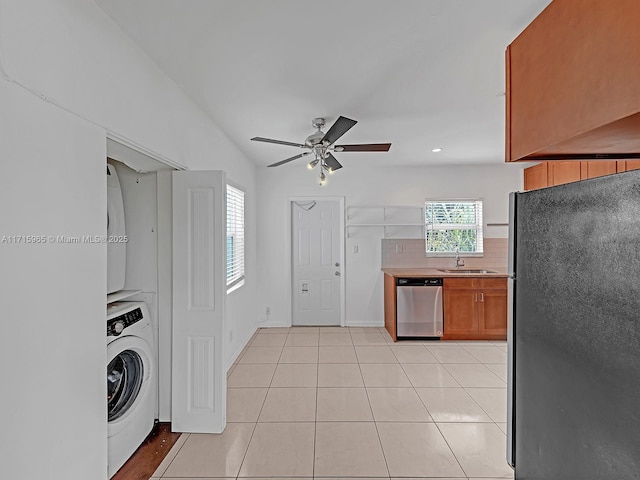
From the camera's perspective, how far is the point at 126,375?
2.46 meters

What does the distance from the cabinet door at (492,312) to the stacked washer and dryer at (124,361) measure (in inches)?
156

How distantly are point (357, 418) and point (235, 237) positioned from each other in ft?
8.13

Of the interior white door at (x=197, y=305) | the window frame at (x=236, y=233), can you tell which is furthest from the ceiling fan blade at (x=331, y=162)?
the window frame at (x=236, y=233)

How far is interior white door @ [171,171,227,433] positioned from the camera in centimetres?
269

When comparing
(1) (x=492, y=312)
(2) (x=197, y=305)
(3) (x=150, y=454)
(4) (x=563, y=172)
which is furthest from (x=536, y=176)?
(3) (x=150, y=454)

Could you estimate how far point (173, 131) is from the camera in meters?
2.53

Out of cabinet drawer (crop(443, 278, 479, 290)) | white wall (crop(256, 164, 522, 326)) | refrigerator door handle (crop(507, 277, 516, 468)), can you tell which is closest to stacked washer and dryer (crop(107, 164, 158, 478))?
refrigerator door handle (crop(507, 277, 516, 468))

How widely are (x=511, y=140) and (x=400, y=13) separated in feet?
3.26

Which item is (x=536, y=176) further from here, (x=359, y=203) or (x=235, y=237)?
(x=235, y=237)

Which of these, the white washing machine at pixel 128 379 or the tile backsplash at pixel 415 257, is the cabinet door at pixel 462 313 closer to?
the tile backsplash at pixel 415 257

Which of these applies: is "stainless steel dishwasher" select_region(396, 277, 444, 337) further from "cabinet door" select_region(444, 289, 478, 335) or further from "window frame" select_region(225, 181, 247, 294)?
"window frame" select_region(225, 181, 247, 294)

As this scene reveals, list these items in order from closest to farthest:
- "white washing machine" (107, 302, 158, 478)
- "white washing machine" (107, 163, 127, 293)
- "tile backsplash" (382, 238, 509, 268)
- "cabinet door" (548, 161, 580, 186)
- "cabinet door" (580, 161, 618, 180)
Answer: "white washing machine" (107, 302, 158, 478), "white washing machine" (107, 163, 127, 293), "cabinet door" (580, 161, 618, 180), "cabinet door" (548, 161, 580, 186), "tile backsplash" (382, 238, 509, 268)

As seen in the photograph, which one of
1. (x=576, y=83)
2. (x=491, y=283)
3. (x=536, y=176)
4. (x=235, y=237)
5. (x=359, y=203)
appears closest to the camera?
(x=576, y=83)

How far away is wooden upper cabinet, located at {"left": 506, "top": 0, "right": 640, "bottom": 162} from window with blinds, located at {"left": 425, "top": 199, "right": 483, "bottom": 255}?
458 cm
